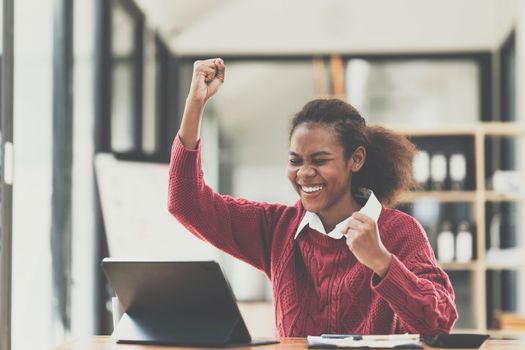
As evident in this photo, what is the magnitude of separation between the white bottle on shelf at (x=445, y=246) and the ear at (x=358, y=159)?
329cm

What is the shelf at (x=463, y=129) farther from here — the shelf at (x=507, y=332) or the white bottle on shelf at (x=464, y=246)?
the shelf at (x=507, y=332)

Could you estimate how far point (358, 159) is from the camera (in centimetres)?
220

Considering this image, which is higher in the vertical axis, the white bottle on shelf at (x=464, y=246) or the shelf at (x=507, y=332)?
the white bottle on shelf at (x=464, y=246)

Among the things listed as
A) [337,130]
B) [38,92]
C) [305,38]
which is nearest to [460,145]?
[305,38]

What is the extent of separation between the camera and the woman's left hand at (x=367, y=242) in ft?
5.77

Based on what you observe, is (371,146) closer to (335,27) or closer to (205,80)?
(205,80)

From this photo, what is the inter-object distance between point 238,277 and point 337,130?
5.53m

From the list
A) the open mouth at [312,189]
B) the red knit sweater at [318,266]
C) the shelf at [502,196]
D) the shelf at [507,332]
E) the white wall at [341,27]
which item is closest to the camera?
the red knit sweater at [318,266]

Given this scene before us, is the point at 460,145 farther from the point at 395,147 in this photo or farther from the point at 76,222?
the point at 395,147

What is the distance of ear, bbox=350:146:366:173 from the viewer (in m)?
2.18

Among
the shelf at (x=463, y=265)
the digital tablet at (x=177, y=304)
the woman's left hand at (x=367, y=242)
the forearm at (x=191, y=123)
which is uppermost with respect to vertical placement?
the forearm at (x=191, y=123)

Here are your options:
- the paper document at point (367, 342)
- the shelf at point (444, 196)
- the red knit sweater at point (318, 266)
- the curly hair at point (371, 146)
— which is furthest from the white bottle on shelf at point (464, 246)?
the paper document at point (367, 342)

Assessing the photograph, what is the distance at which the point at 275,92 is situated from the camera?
713 cm

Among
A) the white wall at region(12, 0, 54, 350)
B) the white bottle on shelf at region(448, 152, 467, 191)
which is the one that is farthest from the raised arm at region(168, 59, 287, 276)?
the white bottle on shelf at region(448, 152, 467, 191)
